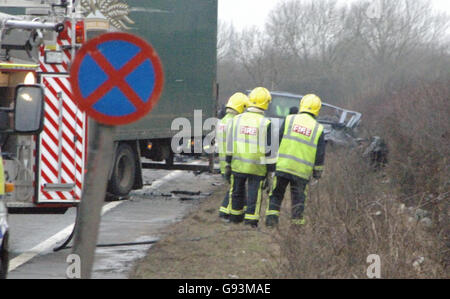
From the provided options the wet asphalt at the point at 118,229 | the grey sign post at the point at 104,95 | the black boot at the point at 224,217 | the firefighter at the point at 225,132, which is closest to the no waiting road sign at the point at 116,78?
the grey sign post at the point at 104,95

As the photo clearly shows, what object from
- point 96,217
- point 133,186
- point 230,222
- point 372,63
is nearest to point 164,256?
point 230,222

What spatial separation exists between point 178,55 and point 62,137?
6779 mm

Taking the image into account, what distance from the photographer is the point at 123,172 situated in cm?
1474

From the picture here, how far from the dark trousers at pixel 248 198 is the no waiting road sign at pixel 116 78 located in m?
6.06

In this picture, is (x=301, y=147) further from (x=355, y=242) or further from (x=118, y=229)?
(x=355, y=242)

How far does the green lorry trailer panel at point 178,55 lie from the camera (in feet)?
48.4

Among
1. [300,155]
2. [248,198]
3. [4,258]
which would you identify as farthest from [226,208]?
[4,258]

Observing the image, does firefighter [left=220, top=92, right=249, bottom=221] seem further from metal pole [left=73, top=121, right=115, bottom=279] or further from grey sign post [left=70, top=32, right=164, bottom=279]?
metal pole [left=73, top=121, right=115, bottom=279]

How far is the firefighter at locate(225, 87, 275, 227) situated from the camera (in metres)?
10.7

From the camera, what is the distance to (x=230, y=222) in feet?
36.9

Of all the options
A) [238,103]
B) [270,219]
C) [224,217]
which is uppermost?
[238,103]

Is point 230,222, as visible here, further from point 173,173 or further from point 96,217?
point 173,173

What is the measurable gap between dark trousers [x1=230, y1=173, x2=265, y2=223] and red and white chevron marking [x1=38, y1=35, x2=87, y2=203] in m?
2.27

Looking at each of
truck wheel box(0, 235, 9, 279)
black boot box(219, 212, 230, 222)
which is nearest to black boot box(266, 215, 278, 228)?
black boot box(219, 212, 230, 222)
